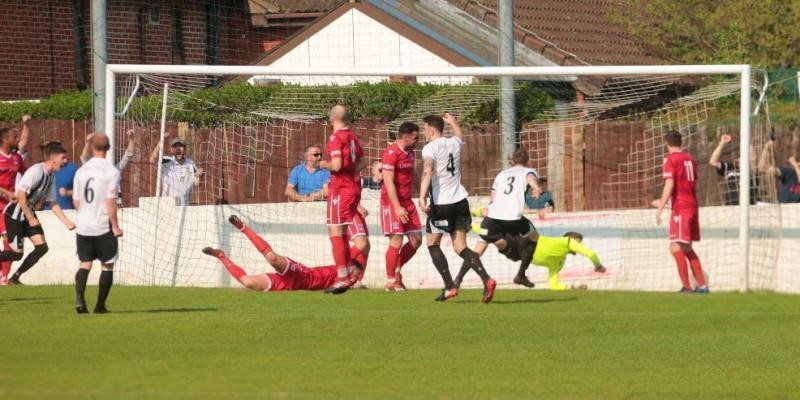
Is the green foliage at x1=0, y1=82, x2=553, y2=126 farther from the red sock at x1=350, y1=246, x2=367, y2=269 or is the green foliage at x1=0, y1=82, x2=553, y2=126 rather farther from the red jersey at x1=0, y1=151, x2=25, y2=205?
the red sock at x1=350, y1=246, x2=367, y2=269

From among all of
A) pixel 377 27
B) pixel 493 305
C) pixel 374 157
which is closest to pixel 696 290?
pixel 493 305

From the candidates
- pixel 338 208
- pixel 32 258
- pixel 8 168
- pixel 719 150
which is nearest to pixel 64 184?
pixel 32 258

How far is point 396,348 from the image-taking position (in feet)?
38.9

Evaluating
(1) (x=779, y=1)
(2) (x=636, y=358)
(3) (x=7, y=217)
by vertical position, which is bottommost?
(2) (x=636, y=358)

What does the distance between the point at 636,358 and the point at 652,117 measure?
10.9 m

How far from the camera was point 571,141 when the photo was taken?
2227 centimetres

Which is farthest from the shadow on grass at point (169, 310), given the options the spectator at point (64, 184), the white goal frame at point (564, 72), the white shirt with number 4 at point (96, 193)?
the spectator at point (64, 184)

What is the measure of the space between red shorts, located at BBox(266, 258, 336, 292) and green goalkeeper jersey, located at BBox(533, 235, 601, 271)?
11.0ft

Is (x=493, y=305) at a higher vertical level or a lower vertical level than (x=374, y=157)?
Result: lower

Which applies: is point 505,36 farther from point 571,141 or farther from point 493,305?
point 493,305

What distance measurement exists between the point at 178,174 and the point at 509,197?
563 centimetres

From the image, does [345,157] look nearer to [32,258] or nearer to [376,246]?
[376,246]

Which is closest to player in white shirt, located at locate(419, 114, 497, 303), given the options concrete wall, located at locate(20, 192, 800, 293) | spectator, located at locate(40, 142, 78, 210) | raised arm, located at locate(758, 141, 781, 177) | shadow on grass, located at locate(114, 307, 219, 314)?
shadow on grass, located at locate(114, 307, 219, 314)

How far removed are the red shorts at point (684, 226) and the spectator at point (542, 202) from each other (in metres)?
2.41
